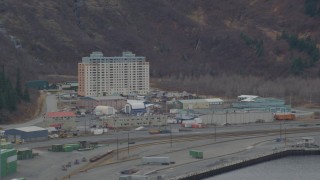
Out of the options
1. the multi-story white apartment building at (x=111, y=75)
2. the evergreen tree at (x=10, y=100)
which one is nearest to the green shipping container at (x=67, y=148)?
the evergreen tree at (x=10, y=100)

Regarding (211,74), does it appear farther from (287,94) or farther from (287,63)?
Answer: (287,94)

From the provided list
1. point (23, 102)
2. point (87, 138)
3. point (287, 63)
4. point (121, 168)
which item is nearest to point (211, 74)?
point (287, 63)

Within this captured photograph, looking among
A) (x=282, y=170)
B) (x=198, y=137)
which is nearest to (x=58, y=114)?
(x=198, y=137)

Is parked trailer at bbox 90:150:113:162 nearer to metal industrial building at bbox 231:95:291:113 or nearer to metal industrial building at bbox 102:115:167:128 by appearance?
metal industrial building at bbox 102:115:167:128

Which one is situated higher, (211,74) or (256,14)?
(256,14)

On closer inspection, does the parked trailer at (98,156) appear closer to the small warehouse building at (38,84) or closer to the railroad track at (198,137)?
the railroad track at (198,137)

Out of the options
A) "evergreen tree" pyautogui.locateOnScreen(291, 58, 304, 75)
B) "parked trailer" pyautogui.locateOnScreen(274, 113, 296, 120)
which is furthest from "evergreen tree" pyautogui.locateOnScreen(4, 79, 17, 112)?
"evergreen tree" pyautogui.locateOnScreen(291, 58, 304, 75)
